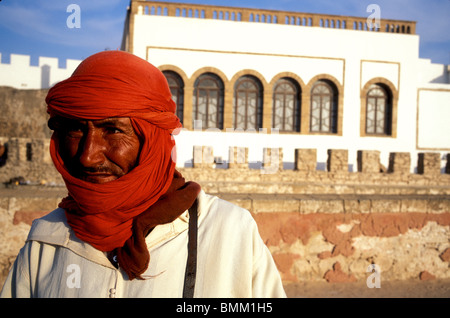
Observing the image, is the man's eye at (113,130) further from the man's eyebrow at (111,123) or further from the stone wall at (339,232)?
the stone wall at (339,232)

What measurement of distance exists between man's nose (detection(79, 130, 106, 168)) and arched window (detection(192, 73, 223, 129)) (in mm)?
11582

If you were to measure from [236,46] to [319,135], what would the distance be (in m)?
5.13

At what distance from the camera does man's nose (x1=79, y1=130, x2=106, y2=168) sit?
1.11 m

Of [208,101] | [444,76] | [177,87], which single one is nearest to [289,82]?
[208,101]

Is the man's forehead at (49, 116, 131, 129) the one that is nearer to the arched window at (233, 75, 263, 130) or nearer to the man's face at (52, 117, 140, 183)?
the man's face at (52, 117, 140, 183)

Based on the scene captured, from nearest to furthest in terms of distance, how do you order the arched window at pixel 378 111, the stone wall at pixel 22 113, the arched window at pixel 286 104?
the arched window at pixel 286 104, the arched window at pixel 378 111, the stone wall at pixel 22 113

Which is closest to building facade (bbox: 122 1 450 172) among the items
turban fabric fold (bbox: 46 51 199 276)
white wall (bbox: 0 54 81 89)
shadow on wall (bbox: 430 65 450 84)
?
turban fabric fold (bbox: 46 51 199 276)

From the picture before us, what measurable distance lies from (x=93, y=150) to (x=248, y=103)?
12142 millimetres

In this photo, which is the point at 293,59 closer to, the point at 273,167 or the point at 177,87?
the point at 177,87

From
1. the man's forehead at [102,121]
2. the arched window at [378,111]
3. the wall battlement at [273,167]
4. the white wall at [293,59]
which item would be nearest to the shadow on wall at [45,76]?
the white wall at [293,59]

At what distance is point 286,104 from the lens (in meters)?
13.2

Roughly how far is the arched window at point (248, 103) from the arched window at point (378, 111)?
5.00m

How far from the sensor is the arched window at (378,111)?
13.6 metres
